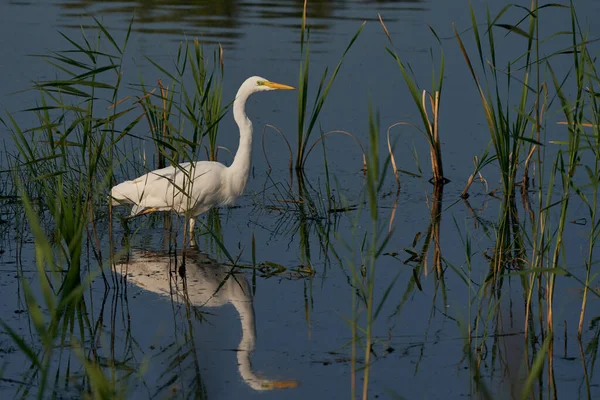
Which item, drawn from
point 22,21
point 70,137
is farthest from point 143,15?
point 70,137

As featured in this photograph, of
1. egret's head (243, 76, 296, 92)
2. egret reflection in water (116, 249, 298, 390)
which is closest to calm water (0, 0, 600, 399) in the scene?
egret reflection in water (116, 249, 298, 390)

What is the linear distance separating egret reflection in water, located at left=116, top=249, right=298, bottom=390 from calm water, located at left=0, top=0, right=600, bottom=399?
0.6 inches

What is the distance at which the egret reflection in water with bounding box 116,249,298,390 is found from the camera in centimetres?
480

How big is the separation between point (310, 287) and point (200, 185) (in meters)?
1.42

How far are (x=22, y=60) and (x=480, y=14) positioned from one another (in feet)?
22.2

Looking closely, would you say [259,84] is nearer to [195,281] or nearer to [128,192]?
[128,192]

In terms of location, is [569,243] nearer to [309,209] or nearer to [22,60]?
[309,209]

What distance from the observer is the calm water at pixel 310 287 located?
391cm

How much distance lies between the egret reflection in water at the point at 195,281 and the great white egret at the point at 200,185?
19.9 inches

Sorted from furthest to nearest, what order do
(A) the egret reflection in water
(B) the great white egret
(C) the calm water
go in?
(B) the great white egret < (A) the egret reflection in water < (C) the calm water

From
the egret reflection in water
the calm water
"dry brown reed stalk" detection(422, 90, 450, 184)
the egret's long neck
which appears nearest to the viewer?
the calm water

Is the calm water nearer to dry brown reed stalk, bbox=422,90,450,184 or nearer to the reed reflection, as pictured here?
dry brown reed stalk, bbox=422,90,450,184

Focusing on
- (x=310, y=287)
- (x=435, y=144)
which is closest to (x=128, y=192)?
(x=310, y=287)

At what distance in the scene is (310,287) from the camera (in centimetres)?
509
